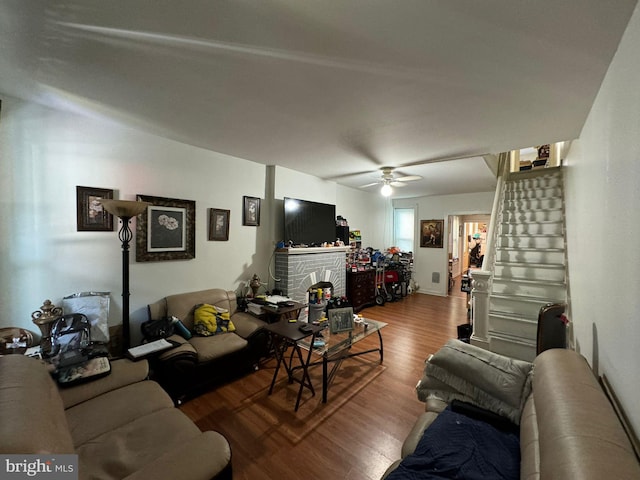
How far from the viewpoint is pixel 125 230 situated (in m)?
2.24

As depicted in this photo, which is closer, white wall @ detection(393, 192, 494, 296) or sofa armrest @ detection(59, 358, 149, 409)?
sofa armrest @ detection(59, 358, 149, 409)

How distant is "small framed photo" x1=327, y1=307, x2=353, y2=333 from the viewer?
2.65 meters

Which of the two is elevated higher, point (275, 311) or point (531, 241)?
point (531, 241)

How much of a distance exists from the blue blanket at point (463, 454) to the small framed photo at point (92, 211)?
299cm

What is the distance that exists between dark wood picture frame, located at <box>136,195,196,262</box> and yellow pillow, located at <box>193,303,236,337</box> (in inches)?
26.7

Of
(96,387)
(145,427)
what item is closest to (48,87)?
(96,387)

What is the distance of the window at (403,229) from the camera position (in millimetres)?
7148

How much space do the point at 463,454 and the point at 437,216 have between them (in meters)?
6.14

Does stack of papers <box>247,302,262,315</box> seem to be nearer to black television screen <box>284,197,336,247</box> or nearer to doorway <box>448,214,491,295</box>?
black television screen <box>284,197,336,247</box>

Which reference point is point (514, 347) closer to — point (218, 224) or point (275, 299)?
point (275, 299)

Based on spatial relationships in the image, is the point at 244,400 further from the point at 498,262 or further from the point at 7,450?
the point at 498,262

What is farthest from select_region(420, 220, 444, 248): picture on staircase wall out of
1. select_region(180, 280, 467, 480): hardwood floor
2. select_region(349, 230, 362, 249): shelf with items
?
select_region(180, 280, 467, 480): hardwood floor

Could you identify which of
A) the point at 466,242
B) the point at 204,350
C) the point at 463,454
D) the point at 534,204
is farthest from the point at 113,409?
the point at 466,242

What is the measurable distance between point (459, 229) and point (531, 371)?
7.65m
